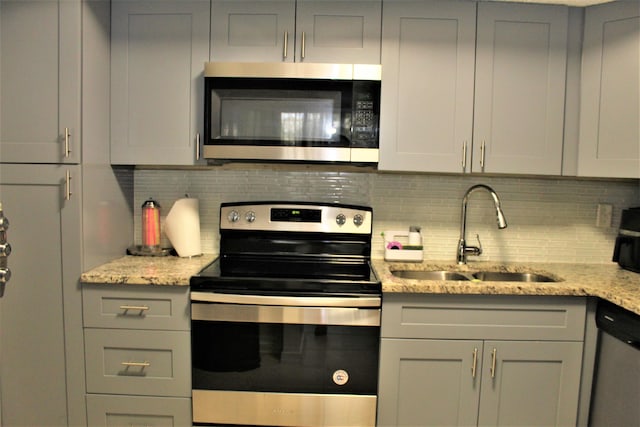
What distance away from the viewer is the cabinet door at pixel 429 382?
163cm

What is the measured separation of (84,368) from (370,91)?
1.67 m

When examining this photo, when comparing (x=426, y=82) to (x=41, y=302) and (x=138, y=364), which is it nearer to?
(x=138, y=364)

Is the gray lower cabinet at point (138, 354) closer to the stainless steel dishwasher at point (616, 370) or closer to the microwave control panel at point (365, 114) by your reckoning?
the microwave control panel at point (365, 114)

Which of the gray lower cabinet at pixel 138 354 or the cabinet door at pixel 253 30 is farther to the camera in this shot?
the cabinet door at pixel 253 30

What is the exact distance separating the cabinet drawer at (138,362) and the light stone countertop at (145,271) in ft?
0.70

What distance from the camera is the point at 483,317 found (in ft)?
5.32

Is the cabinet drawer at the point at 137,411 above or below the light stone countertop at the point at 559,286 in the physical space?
below

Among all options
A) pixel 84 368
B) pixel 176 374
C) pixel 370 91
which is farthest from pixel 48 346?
pixel 370 91

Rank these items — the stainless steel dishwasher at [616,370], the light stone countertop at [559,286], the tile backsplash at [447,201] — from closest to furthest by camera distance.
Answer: the stainless steel dishwasher at [616,370]
the light stone countertop at [559,286]
the tile backsplash at [447,201]

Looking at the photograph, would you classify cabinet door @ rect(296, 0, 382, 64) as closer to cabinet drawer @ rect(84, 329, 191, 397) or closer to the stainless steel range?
the stainless steel range

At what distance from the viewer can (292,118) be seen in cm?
177

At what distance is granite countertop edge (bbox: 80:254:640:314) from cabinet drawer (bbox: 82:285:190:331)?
0.04m

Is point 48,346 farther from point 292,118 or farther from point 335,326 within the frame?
point 292,118

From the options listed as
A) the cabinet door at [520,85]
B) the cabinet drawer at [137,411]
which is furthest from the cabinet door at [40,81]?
the cabinet door at [520,85]
